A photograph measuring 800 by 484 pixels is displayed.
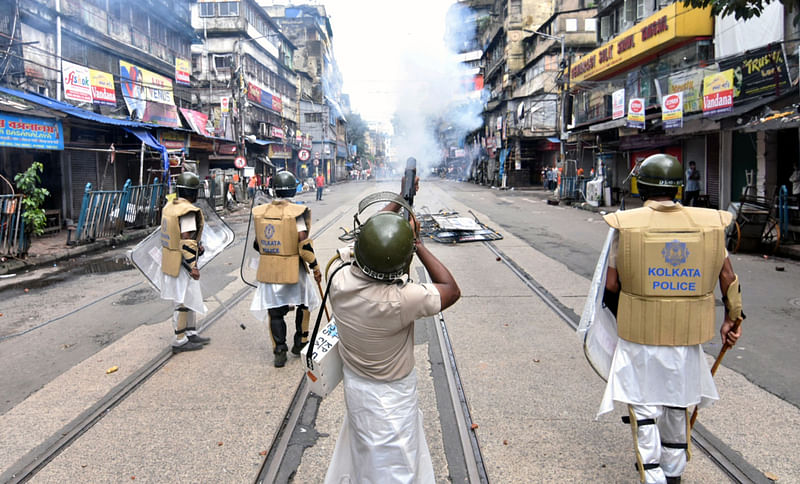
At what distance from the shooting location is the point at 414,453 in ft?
7.67

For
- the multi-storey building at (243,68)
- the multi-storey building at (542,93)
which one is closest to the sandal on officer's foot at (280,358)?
the multi-storey building at (542,93)

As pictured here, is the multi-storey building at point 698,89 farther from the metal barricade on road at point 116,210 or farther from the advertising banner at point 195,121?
the advertising banner at point 195,121

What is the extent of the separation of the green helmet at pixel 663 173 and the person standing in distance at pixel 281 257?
2.84 metres

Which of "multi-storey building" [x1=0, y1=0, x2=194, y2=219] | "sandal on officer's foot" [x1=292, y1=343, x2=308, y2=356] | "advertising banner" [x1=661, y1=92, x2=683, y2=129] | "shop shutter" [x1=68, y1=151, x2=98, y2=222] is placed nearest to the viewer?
"sandal on officer's foot" [x1=292, y1=343, x2=308, y2=356]

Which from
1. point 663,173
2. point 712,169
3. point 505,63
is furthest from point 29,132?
point 505,63

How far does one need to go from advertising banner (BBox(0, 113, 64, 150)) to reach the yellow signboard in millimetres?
17334

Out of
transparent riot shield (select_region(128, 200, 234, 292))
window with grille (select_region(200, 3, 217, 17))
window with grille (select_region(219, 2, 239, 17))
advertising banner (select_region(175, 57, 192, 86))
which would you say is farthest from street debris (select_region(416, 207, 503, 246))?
window with grille (select_region(200, 3, 217, 17))

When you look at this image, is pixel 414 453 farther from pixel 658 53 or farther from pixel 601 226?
pixel 658 53

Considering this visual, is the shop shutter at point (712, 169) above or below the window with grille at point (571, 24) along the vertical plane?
below

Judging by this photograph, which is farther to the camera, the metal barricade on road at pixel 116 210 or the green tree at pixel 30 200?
the metal barricade on road at pixel 116 210

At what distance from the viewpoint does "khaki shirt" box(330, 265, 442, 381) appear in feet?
7.36

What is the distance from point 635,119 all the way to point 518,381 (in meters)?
16.7

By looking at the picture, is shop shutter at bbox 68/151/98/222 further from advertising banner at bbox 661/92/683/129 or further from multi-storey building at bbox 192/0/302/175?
advertising banner at bbox 661/92/683/129

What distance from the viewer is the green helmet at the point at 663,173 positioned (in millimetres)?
2787
